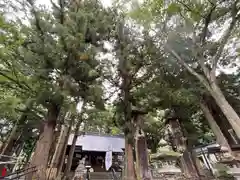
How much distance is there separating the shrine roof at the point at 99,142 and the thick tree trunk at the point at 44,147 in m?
10.4

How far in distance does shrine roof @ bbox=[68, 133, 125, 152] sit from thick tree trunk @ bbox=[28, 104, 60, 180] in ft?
34.2

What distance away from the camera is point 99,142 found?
1758 cm

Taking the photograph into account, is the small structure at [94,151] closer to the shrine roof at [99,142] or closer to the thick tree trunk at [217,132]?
the shrine roof at [99,142]

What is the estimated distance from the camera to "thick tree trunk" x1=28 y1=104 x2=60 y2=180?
14.4ft

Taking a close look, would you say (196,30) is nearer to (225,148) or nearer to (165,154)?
(225,148)

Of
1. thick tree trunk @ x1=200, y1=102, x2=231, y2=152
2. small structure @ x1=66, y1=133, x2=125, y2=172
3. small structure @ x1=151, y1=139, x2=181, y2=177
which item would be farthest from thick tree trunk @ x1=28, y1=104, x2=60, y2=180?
small structure @ x1=66, y1=133, x2=125, y2=172

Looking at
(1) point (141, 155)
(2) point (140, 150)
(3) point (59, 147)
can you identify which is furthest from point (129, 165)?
(3) point (59, 147)

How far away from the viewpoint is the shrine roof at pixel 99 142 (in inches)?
628

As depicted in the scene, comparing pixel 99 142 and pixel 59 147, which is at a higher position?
pixel 99 142

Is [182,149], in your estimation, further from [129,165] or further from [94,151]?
[94,151]

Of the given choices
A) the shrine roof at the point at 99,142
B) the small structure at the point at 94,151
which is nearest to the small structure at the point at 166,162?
the small structure at the point at 94,151

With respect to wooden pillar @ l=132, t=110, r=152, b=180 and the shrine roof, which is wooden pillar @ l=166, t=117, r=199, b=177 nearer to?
wooden pillar @ l=132, t=110, r=152, b=180

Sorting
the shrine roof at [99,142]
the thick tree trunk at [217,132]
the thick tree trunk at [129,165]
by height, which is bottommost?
the thick tree trunk at [129,165]

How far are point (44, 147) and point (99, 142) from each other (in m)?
13.5
